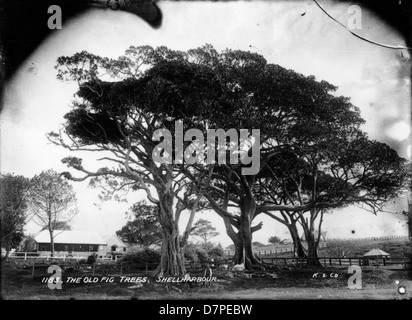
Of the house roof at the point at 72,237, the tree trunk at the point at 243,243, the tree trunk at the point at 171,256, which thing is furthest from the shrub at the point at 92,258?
the tree trunk at the point at 243,243

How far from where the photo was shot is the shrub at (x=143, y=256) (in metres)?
14.7

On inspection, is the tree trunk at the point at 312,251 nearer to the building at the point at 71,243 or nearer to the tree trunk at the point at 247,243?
the tree trunk at the point at 247,243

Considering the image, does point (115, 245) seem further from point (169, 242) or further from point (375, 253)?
point (375, 253)

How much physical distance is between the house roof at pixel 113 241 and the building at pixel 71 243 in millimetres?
203

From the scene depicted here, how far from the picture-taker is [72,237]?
1587cm

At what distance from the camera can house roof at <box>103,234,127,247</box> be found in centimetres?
1446

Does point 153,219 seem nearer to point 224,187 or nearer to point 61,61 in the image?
point 224,187

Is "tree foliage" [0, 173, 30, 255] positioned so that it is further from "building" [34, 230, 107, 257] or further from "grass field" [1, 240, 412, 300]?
"grass field" [1, 240, 412, 300]

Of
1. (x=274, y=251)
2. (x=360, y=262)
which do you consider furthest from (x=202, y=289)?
(x=274, y=251)

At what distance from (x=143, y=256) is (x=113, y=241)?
1787 millimetres

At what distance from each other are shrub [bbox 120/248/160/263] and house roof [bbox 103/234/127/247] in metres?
0.93

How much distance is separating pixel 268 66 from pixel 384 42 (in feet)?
12.4

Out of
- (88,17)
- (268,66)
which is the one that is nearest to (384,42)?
(268,66)

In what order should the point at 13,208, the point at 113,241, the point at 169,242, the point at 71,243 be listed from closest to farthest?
the point at 13,208 < the point at 169,242 < the point at 113,241 < the point at 71,243
